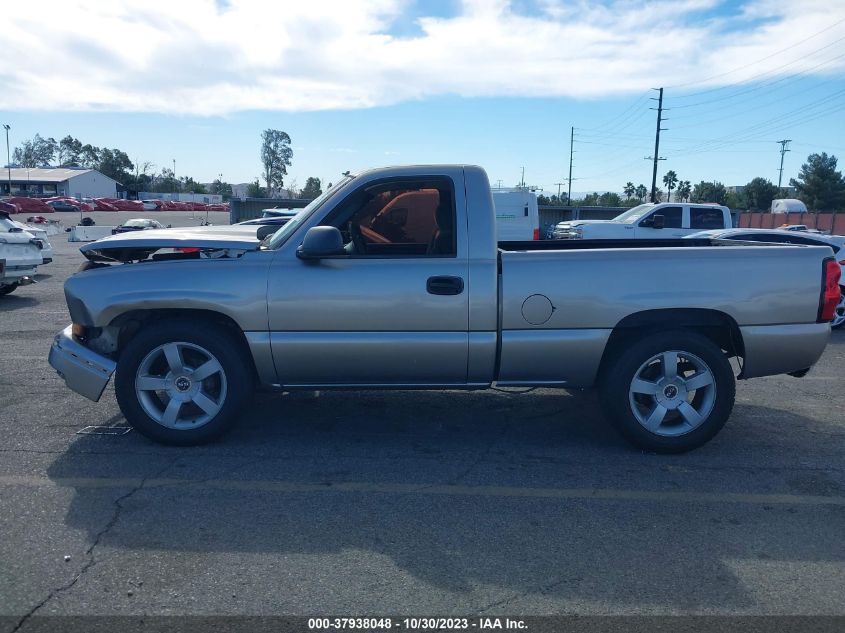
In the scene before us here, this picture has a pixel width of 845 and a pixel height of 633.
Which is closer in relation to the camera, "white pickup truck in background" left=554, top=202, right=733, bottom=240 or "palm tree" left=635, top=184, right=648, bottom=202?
"white pickup truck in background" left=554, top=202, right=733, bottom=240

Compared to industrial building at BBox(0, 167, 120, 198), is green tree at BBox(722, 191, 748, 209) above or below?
below

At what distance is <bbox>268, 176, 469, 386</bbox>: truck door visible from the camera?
5.03 meters

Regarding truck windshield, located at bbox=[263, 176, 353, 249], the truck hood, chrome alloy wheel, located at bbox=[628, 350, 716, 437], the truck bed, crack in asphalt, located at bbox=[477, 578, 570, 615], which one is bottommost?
crack in asphalt, located at bbox=[477, 578, 570, 615]

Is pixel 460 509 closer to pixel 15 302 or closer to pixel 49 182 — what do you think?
pixel 15 302

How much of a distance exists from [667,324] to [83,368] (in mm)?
4193

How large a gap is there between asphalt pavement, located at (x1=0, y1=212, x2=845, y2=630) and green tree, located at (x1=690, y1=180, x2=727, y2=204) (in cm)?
6944

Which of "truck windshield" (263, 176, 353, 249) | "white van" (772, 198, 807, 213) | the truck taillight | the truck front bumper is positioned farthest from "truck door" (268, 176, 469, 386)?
"white van" (772, 198, 807, 213)

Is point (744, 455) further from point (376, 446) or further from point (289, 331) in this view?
point (289, 331)

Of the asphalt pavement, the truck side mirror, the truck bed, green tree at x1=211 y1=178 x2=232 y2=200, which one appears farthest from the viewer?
green tree at x1=211 y1=178 x2=232 y2=200

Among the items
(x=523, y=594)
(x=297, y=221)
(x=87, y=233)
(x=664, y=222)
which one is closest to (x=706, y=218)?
(x=664, y=222)

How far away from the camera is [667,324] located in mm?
5273

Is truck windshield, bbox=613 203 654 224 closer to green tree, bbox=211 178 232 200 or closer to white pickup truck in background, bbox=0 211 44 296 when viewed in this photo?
white pickup truck in background, bbox=0 211 44 296

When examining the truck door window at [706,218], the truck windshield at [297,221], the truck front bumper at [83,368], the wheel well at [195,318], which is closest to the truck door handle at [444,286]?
the truck windshield at [297,221]

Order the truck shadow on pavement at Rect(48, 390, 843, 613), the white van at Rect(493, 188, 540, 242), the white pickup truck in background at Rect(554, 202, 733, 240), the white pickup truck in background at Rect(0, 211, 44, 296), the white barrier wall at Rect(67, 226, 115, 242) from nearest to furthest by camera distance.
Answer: the truck shadow on pavement at Rect(48, 390, 843, 613) → the white pickup truck in background at Rect(0, 211, 44, 296) → the white pickup truck in background at Rect(554, 202, 733, 240) → the white van at Rect(493, 188, 540, 242) → the white barrier wall at Rect(67, 226, 115, 242)
